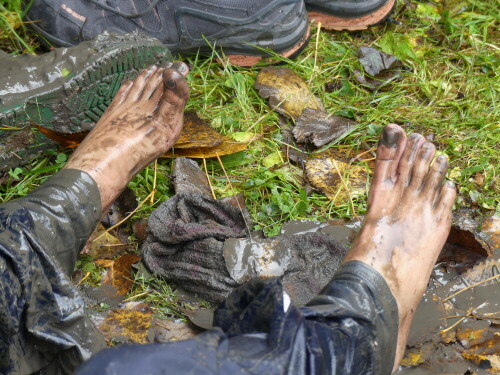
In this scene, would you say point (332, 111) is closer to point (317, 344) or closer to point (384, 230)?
point (384, 230)

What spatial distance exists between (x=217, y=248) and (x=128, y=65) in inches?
34.5

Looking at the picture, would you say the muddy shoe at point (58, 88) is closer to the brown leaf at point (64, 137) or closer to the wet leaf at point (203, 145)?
the brown leaf at point (64, 137)

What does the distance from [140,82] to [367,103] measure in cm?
97

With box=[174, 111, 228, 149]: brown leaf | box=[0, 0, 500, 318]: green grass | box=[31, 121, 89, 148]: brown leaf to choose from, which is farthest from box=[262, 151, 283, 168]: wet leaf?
box=[31, 121, 89, 148]: brown leaf

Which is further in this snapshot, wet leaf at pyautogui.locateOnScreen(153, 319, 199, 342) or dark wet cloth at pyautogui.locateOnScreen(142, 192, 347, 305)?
dark wet cloth at pyautogui.locateOnScreen(142, 192, 347, 305)

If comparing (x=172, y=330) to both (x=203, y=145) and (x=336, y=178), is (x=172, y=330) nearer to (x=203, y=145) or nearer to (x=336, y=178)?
(x=203, y=145)

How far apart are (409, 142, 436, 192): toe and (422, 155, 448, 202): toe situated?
18 mm

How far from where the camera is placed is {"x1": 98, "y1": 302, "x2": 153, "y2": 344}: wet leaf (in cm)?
206

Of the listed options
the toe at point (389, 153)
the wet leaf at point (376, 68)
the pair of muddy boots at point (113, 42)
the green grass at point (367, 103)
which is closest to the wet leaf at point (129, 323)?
the green grass at point (367, 103)

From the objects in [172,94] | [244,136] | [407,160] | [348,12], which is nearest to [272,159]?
[244,136]

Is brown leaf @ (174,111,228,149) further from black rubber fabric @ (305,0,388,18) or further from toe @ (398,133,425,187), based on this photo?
black rubber fabric @ (305,0,388,18)

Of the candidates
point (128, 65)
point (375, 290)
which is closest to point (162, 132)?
point (128, 65)

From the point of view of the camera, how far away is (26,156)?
8.38ft

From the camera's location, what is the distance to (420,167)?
2.32 meters
